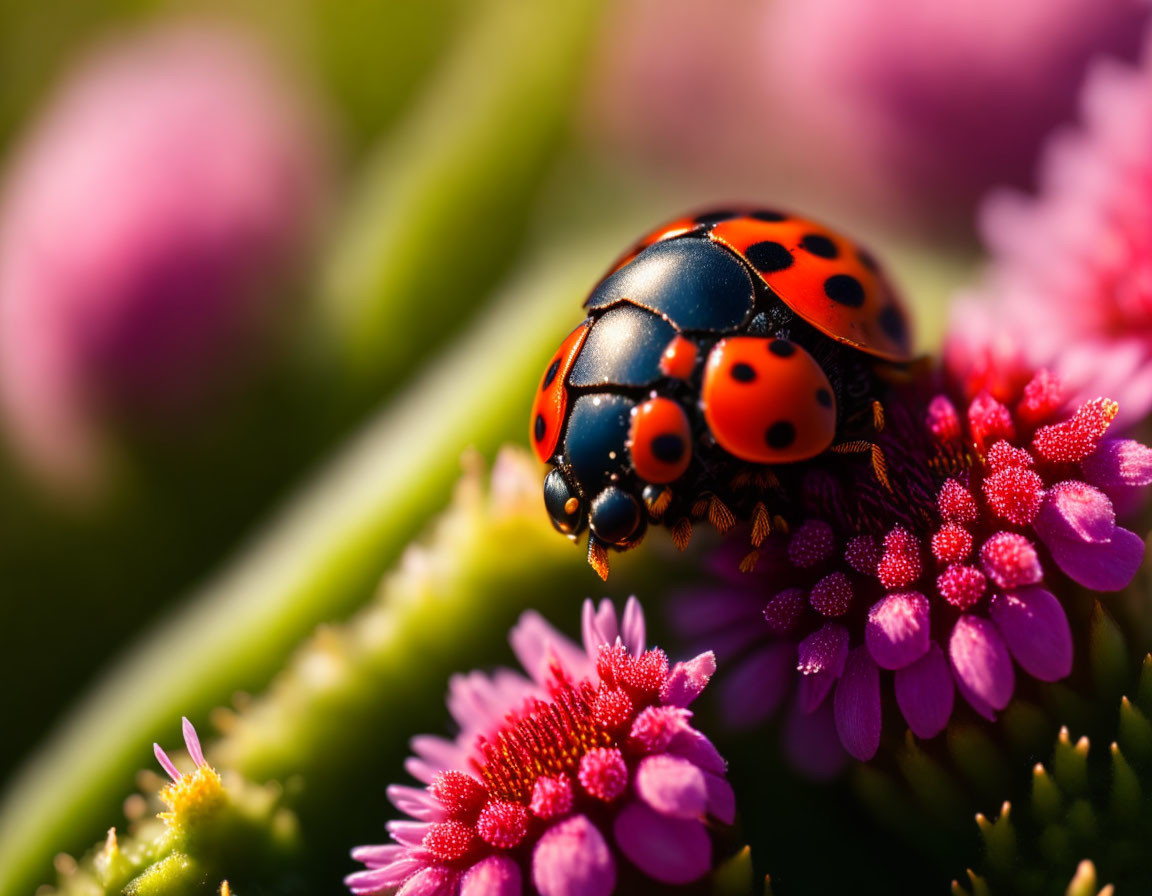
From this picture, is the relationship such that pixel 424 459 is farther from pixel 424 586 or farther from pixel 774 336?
pixel 774 336

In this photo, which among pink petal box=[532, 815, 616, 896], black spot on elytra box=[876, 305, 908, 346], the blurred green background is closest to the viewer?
pink petal box=[532, 815, 616, 896]

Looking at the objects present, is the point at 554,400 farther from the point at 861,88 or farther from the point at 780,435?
the point at 861,88

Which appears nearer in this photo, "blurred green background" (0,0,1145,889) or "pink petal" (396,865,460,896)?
"pink petal" (396,865,460,896)

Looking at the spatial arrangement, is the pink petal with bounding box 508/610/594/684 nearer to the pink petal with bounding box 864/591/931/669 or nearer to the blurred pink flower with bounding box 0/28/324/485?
the pink petal with bounding box 864/591/931/669

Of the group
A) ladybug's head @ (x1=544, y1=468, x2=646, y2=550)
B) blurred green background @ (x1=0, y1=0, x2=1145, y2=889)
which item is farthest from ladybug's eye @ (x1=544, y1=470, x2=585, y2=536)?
blurred green background @ (x1=0, y1=0, x2=1145, y2=889)

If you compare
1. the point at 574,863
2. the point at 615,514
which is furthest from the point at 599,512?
the point at 574,863

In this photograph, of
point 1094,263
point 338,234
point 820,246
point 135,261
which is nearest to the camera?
point 820,246
